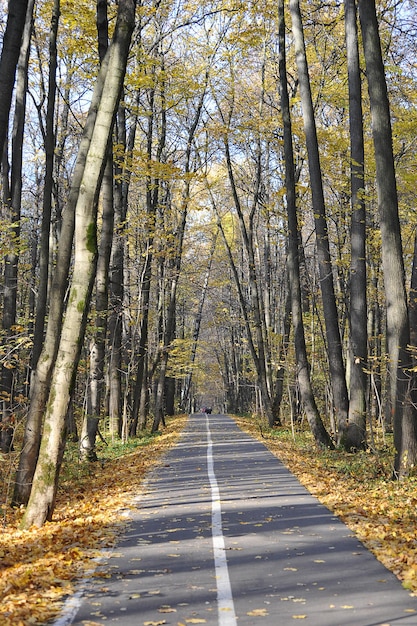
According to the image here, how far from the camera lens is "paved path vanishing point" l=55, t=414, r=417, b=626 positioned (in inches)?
216

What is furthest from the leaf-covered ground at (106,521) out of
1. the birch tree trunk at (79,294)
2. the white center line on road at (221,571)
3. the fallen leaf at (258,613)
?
the fallen leaf at (258,613)

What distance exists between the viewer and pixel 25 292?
138 ft

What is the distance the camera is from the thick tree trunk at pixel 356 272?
17000 millimetres

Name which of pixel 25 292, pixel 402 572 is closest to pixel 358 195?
pixel 402 572

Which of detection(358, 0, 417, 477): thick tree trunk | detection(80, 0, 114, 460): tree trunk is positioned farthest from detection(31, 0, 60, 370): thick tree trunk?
detection(358, 0, 417, 477): thick tree trunk

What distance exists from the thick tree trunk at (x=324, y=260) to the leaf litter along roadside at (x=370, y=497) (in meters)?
1.69

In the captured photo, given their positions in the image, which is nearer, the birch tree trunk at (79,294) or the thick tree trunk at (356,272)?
the birch tree trunk at (79,294)

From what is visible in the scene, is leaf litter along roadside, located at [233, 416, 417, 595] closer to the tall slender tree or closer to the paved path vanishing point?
the paved path vanishing point

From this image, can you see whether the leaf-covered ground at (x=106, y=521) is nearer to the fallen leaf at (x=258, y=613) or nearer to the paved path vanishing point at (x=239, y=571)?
the paved path vanishing point at (x=239, y=571)

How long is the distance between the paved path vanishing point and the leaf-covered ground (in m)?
0.25

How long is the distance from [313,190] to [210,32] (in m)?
13.9

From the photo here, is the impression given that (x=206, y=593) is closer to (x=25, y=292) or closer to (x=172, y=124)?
(x=172, y=124)


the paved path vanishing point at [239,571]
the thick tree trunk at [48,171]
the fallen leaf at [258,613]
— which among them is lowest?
the fallen leaf at [258,613]

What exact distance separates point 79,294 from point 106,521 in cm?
323
